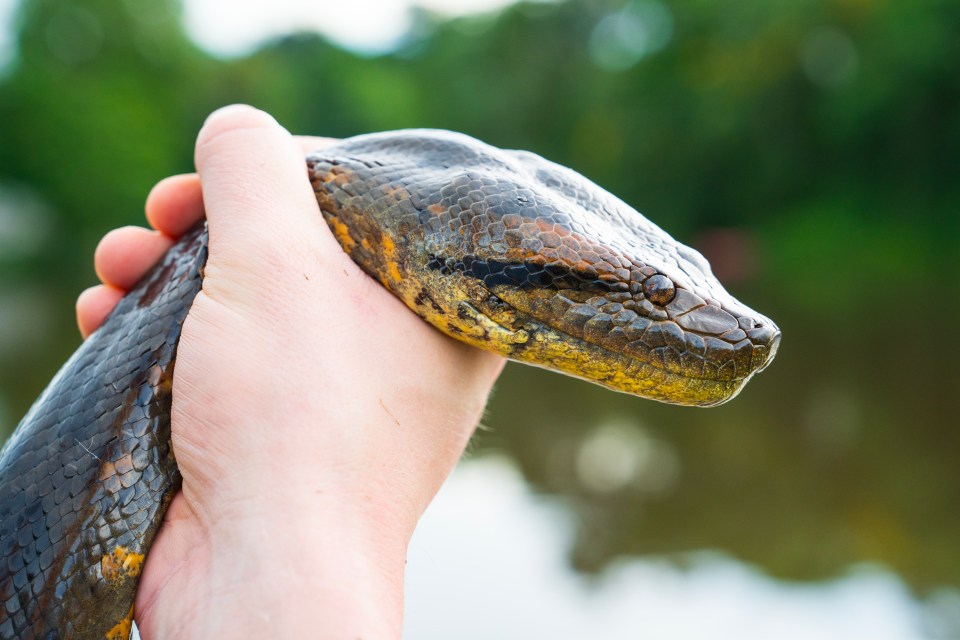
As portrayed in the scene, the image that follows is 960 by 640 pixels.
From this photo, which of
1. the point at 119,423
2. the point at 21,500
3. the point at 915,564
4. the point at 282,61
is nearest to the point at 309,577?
the point at 119,423

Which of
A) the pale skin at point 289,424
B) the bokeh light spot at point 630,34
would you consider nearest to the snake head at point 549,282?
the pale skin at point 289,424

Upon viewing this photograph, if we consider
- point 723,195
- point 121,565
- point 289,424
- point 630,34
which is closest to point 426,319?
point 289,424

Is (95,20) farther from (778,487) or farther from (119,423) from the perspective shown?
(119,423)

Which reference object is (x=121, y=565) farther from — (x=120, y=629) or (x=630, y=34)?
(x=630, y=34)

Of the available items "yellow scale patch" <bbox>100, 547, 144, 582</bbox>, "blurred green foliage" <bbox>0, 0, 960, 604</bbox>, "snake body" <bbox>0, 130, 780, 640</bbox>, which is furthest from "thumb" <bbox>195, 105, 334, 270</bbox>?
"blurred green foliage" <bbox>0, 0, 960, 604</bbox>

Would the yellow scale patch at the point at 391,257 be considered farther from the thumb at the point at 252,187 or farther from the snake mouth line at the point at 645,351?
the snake mouth line at the point at 645,351

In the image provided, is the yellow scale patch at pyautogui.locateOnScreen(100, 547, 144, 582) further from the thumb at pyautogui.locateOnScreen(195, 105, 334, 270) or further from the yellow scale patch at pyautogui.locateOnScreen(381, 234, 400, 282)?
the yellow scale patch at pyautogui.locateOnScreen(381, 234, 400, 282)

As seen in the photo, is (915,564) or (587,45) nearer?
(915,564)
